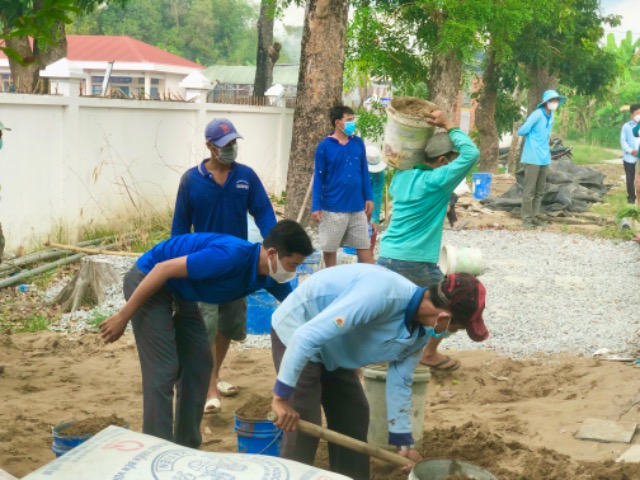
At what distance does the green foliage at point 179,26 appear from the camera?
65.8 m

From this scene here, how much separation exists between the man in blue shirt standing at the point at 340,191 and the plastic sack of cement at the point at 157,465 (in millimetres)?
4711

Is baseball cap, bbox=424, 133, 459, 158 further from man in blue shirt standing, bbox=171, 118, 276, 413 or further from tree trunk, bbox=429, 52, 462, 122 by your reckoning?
tree trunk, bbox=429, 52, 462, 122

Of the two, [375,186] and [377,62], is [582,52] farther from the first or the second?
[375,186]

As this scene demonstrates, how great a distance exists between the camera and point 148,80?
165 feet

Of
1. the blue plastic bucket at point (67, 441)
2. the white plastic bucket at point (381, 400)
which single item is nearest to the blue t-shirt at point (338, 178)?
the white plastic bucket at point (381, 400)

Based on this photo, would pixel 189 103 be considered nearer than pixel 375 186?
No

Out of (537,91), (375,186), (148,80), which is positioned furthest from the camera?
(148,80)

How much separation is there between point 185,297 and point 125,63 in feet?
147

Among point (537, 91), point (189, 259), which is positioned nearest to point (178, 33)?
point (537, 91)

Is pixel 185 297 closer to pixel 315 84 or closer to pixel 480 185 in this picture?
pixel 315 84

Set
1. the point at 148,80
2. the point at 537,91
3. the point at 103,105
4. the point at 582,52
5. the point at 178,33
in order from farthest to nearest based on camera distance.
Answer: the point at 178,33 < the point at 148,80 < the point at 537,91 < the point at 582,52 < the point at 103,105

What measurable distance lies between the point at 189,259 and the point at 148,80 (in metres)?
47.0

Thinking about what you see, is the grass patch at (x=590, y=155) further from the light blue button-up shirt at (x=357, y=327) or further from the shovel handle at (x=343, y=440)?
the shovel handle at (x=343, y=440)

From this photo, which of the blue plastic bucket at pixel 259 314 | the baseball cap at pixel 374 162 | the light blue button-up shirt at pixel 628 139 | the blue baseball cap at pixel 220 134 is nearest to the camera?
the blue baseball cap at pixel 220 134
